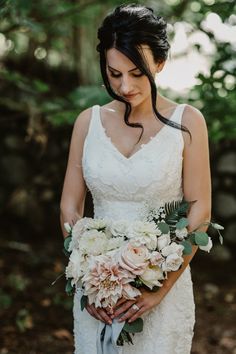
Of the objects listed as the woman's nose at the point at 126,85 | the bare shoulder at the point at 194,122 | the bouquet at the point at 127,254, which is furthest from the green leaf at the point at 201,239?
the woman's nose at the point at 126,85

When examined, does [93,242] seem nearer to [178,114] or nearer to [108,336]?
[108,336]

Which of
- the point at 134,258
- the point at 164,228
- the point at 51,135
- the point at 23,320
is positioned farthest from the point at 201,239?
the point at 51,135

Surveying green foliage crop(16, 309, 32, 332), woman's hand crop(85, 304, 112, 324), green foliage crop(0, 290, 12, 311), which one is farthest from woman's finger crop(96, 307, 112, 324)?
green foliage crop(0, 290, 12, 311)

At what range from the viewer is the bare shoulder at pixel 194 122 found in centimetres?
253

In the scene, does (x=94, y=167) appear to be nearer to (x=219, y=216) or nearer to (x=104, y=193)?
(x=104, y=193)

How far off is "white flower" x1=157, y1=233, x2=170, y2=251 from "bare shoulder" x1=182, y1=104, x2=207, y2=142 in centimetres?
50

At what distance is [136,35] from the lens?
244 cm

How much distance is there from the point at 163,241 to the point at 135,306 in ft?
0.94

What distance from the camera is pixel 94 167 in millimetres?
2674

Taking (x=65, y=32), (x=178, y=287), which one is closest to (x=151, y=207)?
(x=178, y=287)

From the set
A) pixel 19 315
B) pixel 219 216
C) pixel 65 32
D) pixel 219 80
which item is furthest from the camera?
pixel 219 216

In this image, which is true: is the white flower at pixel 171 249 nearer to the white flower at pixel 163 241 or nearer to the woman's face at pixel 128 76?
the white flower at pixel 163 241

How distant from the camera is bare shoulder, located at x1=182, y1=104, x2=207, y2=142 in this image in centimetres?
253

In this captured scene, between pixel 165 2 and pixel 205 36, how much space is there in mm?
1437
